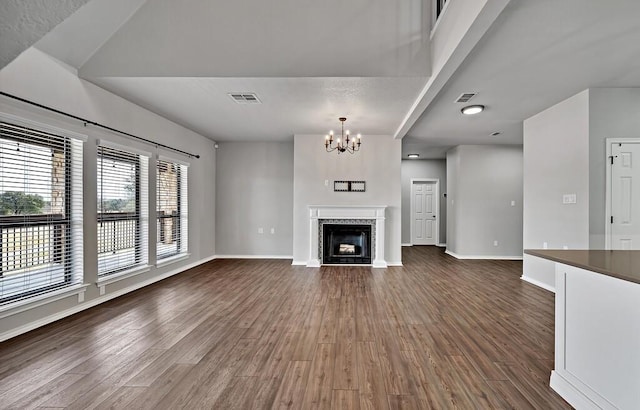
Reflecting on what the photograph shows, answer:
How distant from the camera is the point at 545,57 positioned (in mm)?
2936

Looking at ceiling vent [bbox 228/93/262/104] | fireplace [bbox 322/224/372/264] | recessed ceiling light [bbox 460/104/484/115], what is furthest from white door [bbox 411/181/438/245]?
ceiling vent [bbox 228/93/262/104]

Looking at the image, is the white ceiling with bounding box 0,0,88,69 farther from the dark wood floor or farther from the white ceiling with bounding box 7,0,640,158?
the white ceiling with bounding box 7,0,640,158

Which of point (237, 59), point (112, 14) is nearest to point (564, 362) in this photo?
point (237, 59)

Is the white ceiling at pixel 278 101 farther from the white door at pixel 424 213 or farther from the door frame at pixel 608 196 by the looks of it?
the white door at pixel 424 213

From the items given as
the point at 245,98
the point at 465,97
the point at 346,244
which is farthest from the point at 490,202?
the point at 245,98

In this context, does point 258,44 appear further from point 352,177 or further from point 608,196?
point 608,196

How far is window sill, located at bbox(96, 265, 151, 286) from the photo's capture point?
3759mm

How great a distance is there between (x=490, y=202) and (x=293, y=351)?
6.27 meters

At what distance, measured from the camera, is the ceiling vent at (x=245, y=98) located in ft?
13.0

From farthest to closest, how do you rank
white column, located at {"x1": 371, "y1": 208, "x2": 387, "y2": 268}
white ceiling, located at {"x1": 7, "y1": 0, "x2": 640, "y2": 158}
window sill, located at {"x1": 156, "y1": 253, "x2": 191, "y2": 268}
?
white column, located at {"x1": 371, "y1": 208, "x2": 387, "y2": 268}, window sill, located at {"x1": 156, "y1": 253, "x2": 191, "y2": 268}, white ceiling, located at {"x1": 7, "y1": 0, "x2": 640, "y2": 158}

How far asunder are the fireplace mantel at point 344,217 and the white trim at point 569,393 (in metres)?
4.05

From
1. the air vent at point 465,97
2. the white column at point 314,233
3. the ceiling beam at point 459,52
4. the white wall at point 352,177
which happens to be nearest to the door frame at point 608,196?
the air vent at point 465,97

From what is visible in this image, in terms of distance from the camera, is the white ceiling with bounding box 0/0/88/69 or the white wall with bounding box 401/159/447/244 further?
the white wall with bounding box 401/159/447/244

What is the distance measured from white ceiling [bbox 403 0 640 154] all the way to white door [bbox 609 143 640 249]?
2.76ft
